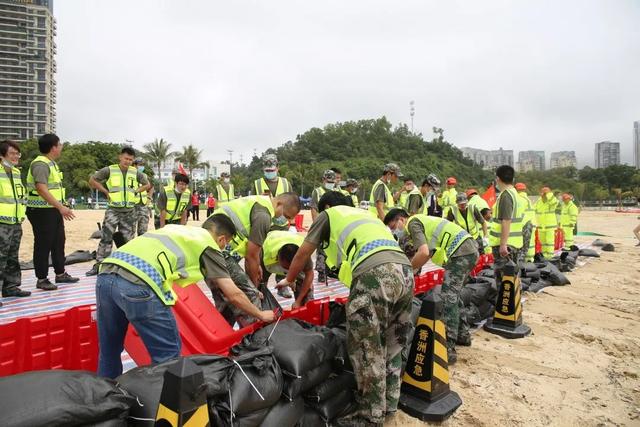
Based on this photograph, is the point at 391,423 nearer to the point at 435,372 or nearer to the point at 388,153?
the point at 435,372

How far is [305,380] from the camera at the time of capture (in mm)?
2145

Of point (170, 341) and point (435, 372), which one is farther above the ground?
point (170, 341)

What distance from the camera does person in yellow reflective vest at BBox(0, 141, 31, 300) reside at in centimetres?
425

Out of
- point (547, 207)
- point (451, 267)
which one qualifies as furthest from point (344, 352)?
point (547, 207)

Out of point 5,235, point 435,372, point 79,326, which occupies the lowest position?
point 435,372

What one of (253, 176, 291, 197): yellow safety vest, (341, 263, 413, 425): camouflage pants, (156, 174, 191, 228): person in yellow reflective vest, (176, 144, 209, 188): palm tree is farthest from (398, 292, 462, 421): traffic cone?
(176, 144, 209, 188): palm tree

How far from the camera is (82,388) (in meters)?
1.42

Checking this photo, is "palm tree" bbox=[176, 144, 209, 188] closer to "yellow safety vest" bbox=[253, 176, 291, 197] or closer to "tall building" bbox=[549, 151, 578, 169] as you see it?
"yellow safety vest" bbox=[253, 176, 291, 197]

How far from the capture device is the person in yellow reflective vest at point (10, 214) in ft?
13.9

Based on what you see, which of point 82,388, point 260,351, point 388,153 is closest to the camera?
point 82,388

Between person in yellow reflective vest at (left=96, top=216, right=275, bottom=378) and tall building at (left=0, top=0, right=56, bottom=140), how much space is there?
3325 inches

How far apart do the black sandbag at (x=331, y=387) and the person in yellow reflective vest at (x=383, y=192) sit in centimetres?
469

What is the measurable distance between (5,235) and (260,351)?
3791 millimetres

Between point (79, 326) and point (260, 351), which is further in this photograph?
point (79, 326)
